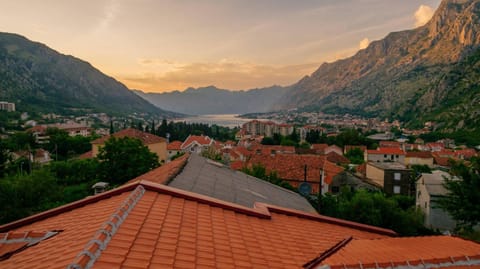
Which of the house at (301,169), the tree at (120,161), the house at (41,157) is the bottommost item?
the house at (41,157)

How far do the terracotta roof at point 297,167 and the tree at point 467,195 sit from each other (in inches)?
634

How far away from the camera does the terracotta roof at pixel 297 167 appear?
28.7 m

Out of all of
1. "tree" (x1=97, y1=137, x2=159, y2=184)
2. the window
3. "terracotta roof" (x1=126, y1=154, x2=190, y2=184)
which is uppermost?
"terracotta roof" (x1=126, y1=154, x2=190, y2=184)

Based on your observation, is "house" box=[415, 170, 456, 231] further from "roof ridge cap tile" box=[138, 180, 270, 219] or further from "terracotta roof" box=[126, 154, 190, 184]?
"roof ridge cap tile" box=[138, 180, 270, 219]

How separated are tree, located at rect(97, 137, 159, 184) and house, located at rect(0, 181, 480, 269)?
52.7 feet

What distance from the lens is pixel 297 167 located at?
99.3ft

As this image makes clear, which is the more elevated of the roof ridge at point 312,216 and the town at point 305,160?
the roof ridge at point 312,216

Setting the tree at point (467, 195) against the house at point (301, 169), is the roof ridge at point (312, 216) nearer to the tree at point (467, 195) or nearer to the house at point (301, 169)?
the tree at point (467, 195)

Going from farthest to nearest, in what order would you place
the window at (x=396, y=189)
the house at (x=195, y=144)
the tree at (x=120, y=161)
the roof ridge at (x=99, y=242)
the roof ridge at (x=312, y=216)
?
1. the house at (x=195, y=144)
2. the window at (x=396, y=189)
3. the tree at (x=120, y=161)
4. the roof ridge at (x=312, y=216)
5. the roof ridge at (x=99, y=242)

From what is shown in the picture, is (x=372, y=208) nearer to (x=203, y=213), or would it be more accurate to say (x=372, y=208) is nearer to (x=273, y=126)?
(x=203, y=213)

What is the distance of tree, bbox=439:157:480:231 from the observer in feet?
35.0

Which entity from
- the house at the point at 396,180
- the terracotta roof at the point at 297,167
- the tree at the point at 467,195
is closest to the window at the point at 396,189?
the house at the point at 396,180

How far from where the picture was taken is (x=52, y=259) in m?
2.97

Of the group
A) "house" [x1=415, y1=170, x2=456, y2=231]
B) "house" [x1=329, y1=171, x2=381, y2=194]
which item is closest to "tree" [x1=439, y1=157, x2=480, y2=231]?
"house" [x1=415, y1=170, x2=456, y2=231]
